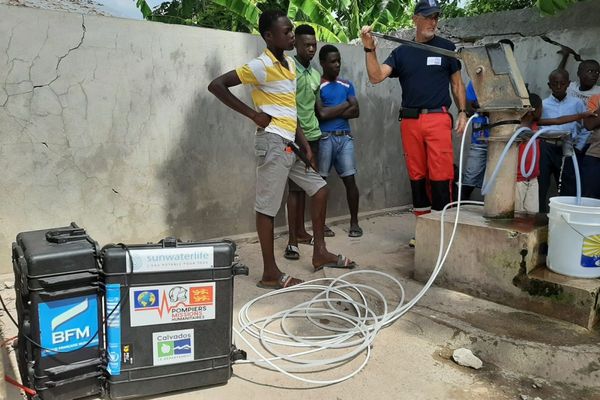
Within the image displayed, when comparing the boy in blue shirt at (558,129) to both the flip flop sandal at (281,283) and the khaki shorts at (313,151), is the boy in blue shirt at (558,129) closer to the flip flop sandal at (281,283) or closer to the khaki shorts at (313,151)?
the khaki shorts at (313,151)

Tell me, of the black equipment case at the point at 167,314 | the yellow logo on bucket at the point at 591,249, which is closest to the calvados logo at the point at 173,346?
the black equipment case at the point at 167,314

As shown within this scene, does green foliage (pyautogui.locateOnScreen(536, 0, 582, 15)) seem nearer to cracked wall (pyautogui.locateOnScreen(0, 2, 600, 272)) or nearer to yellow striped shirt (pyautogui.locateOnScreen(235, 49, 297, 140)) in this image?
cracked wall (pyautogui.locateOnScreen(0, 2, 600, 272))

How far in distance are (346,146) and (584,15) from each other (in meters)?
2.92

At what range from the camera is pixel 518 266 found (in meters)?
2.96

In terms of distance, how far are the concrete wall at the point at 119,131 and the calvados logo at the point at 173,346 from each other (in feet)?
6.27

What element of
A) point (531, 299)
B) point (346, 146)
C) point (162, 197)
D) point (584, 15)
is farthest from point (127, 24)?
point (584, 15)

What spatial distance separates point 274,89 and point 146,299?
174 centimetres

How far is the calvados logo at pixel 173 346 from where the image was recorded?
6.93 ft

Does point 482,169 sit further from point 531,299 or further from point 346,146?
point 531,299

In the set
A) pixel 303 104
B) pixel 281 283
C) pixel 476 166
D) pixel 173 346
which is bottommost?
pixel 281 283

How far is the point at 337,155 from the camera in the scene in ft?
15.5

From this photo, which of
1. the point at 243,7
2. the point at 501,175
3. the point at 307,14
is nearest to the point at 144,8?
the point at 243,7

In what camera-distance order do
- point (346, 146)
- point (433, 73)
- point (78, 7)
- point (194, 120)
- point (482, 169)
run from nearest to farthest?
point (433, 73) < point (194, 120) < point (346, 146) < point (482, 169) < point (78, 7)

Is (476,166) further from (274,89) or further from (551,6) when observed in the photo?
(274,89)
